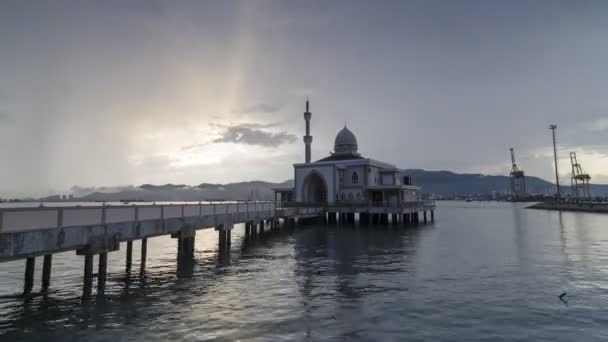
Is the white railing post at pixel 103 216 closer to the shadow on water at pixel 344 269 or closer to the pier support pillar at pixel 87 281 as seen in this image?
the pier support pillar at pixel 87 281

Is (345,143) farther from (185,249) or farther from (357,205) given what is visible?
(185,249)

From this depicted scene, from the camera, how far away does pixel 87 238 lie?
1573 centimetres

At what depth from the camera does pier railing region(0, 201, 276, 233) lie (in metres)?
12.6

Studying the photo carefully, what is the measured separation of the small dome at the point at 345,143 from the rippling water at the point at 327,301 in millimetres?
50077

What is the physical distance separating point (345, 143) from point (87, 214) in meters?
63.2

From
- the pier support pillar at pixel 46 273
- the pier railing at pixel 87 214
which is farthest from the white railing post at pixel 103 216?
the pier support pillar at pixel 46 273

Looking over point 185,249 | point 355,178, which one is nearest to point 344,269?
point 185,249

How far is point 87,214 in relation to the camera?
51.8 ft

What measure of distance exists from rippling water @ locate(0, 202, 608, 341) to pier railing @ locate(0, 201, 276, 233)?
10.5 ft

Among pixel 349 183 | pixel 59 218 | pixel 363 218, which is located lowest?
pixel 363 218

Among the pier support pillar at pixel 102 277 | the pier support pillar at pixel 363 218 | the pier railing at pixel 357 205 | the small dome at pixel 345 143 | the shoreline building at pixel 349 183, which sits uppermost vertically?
the small dome at pixel 345 143

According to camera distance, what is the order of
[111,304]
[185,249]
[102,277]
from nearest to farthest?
[111,304] → [102,277] → [185,249]

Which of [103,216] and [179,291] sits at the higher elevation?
[103,216]

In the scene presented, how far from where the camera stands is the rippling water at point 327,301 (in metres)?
11.6
